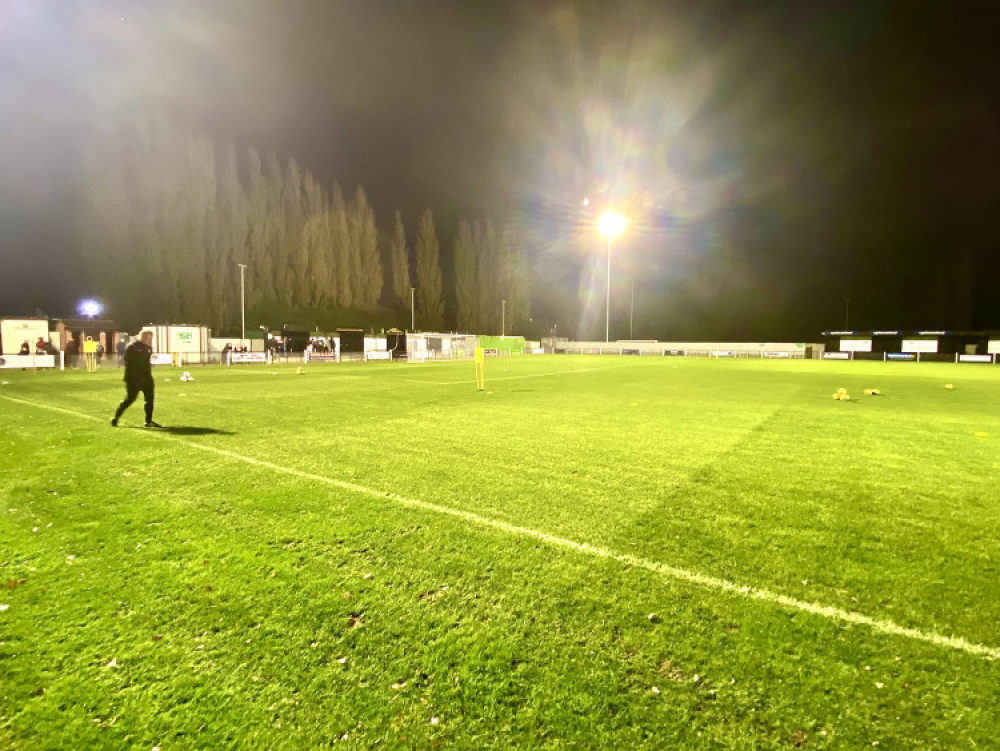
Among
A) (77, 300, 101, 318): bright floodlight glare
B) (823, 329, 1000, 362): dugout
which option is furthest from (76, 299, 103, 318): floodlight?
(823, 329, 1000, 362): dugout

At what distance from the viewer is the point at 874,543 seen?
4402mm

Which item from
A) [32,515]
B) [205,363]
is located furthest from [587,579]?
[205,363]

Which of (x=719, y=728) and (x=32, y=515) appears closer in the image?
(x=719, y=728)

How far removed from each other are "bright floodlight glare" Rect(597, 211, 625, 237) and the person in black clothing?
139ft

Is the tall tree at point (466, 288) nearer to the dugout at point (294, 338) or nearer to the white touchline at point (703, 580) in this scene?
the dugout at point (294, 338)

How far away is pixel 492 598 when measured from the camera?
345 cm

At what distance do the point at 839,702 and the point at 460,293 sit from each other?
83.6 meters

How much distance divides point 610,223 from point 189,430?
43132 millimetres

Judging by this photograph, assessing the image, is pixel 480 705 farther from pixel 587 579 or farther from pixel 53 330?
pixel 53 330

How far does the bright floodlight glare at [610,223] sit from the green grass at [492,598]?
41.3m

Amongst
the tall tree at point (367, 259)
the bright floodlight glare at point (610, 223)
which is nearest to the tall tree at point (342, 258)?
the tall tree at point (367, 259)

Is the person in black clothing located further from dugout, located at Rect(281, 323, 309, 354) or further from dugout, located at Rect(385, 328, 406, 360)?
dugout, located at Rect(281, 323, 309, 354)

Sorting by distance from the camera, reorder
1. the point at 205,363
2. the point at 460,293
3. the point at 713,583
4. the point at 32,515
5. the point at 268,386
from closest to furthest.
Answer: the point at 713,583
the point at 32,515
the point at 268,386
the point at 205,363
the point at 460,293

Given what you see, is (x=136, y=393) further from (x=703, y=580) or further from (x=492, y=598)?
(x=703, y=580)
